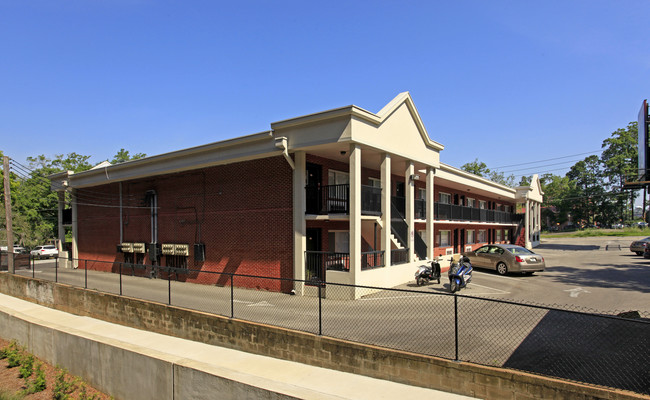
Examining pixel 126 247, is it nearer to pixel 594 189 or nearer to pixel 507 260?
pixel 507 260

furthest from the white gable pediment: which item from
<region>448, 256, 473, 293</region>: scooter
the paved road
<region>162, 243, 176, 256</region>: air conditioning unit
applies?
<region>162, 243, 176, 256</region>: air conditioning unit

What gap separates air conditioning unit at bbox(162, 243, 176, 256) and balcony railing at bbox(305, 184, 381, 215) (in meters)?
8.07

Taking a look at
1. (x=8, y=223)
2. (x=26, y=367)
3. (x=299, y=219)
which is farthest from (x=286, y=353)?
(x=8, y=223)

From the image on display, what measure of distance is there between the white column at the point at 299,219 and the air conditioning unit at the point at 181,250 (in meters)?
6.66

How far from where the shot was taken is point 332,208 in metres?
15.2

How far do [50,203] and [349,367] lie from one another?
47.2 meters

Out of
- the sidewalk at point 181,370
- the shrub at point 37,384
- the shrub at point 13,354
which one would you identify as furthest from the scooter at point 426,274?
the shrub at point 13,354

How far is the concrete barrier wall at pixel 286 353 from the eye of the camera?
5844 mm

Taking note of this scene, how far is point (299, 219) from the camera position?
1395cm

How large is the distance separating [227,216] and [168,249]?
445 cm

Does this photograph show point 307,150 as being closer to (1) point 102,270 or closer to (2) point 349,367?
(2) point 349,367

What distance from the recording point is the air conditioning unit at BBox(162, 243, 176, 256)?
18727 millimetres

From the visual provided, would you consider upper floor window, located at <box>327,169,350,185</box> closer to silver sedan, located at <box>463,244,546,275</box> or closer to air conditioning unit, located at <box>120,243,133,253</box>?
silver sedan, located at <box>463,244,546,275</box>

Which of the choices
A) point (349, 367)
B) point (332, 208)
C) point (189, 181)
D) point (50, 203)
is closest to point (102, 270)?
point (189, 181)
